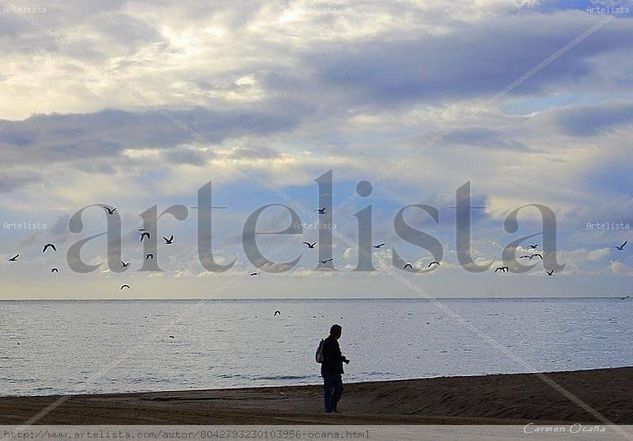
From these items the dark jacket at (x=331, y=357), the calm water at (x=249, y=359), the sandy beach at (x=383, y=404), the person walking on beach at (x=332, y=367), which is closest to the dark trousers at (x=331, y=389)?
the person walking on beach at (x=332, y=367)

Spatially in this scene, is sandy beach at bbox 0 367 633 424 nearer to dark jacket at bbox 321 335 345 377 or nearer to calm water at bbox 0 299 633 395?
dark jacket at bbox 321 335 345 377

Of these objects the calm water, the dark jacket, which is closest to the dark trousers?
the dark jacket

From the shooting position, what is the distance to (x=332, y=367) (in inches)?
863

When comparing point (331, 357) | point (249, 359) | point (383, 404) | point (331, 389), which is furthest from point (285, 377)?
point (331, 357)

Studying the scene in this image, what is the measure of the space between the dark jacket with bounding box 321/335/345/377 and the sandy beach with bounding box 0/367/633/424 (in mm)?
1015

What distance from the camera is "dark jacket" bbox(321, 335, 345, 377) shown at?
21663 millimetres

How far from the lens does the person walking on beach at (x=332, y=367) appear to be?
70.9ft

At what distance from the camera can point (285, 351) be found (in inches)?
2781

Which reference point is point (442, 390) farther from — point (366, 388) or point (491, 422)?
point (491, 422)

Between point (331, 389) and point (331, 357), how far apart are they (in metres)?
0.94

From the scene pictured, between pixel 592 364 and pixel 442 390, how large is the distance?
1283 inches

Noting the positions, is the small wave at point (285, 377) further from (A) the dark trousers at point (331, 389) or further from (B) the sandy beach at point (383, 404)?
(A) the dark trousers at point (331, 389)

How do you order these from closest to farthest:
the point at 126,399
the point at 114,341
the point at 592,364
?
the point at 126,399, the point at 592,364, the point at 114,341

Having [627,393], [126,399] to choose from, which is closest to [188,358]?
[126,399]
